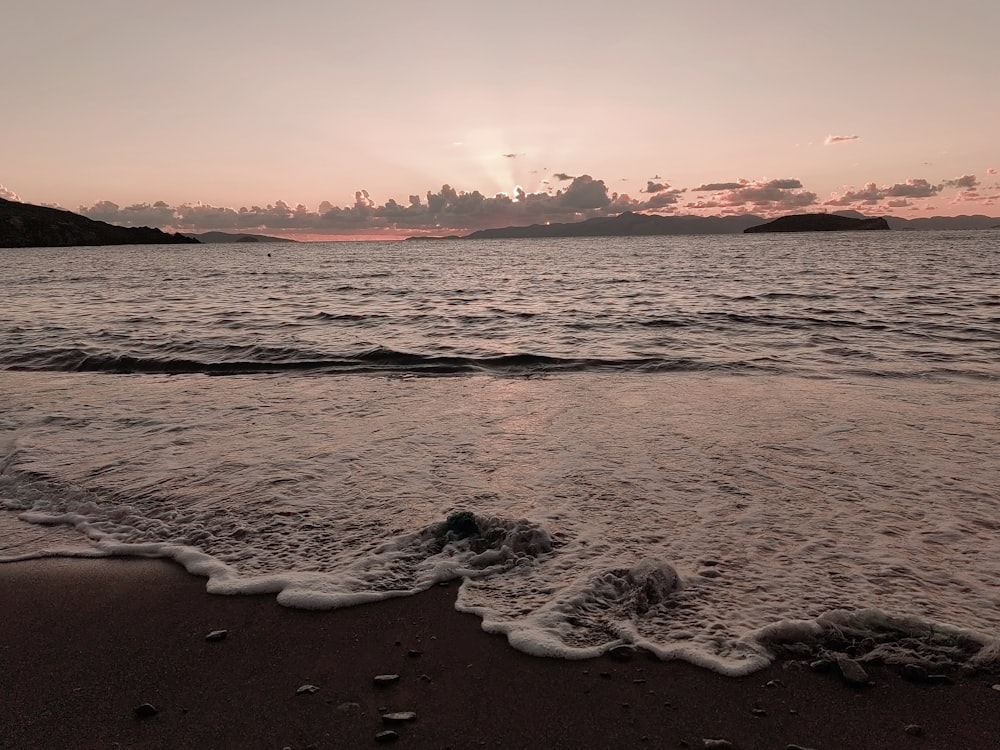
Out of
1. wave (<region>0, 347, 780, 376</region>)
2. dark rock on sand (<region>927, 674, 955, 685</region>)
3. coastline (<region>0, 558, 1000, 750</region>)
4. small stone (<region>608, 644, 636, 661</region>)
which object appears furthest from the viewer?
wave (<region>0, 347, 780, 376</region>)

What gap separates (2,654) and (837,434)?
7942 mm

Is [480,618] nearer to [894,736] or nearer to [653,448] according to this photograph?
[894,736]

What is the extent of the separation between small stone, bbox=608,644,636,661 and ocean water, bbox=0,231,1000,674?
78 mm

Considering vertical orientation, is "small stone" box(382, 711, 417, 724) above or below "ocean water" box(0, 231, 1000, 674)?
above

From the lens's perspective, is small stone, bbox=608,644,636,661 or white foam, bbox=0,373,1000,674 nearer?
small stone, bbox=608,644,636,661

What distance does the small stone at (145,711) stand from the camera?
9.86 feet

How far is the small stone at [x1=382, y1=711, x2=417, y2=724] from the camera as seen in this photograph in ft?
9.68

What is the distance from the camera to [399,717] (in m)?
2.96

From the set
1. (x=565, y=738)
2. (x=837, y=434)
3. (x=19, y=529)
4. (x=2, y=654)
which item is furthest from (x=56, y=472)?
(x=837, y=434)

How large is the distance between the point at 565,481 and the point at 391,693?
3.16 metres

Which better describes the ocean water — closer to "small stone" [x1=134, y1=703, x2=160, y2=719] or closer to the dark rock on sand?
the dark rock on sand

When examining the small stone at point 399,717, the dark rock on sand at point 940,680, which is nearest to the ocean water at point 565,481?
the dark rock on sand at point 940,680

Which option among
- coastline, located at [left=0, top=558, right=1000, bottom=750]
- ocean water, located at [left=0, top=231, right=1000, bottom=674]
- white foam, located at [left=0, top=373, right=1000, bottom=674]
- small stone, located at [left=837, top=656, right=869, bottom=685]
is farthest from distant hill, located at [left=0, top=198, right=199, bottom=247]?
small stone, located at [left=837, top=656, right=869, bottom=685]

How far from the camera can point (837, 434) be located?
733 cm
